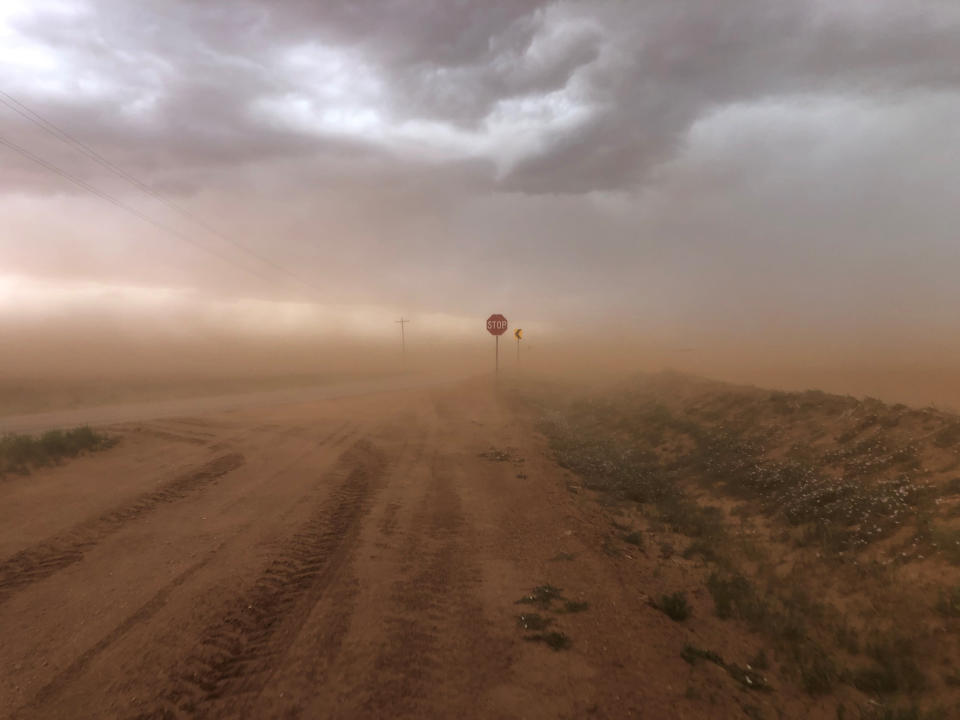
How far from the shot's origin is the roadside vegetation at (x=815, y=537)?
5.16m

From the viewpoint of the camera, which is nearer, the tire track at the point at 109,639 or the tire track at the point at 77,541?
the tire track at the point at 109,639

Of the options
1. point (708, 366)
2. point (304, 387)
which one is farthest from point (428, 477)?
point (708, 366)

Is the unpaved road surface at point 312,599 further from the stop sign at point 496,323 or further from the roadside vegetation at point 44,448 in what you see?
the stop sign at point 496,323

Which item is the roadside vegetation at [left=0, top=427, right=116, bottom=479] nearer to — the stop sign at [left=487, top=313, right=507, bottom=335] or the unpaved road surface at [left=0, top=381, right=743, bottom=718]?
the unpaved road surface at [left=0, top=381, right=743, bottom=718]

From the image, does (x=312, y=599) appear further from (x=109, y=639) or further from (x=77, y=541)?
(x=77, y=541)

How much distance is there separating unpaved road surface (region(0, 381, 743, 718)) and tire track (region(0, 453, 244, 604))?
4 cm

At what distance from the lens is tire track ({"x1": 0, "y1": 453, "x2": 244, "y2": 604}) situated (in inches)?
262

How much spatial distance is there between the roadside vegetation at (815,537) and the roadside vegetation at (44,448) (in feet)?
43.3

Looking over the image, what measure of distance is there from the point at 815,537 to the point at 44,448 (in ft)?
57.3

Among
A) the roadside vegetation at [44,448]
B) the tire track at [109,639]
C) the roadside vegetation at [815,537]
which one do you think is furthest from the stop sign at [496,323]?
the tire track at [109,639]

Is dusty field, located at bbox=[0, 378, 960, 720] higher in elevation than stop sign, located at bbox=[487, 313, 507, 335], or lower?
lower

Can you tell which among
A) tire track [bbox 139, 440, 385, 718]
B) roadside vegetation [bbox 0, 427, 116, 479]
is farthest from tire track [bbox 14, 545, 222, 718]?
roadside vegetation [bbox 0, 427, 116, 479]

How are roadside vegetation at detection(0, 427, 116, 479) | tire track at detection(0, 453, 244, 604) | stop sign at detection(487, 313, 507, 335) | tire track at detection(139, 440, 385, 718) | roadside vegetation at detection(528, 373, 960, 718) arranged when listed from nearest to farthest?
tire track at detection(139, 440, 385, 718) → roadside vegetation at detection(528, 373, 960, 718) → tire track at detection(0, 453, 244, 604) → roadside vegetation at detection(0, 427, 116, 479) → stop sign at detection(487, 313, 507, 335)

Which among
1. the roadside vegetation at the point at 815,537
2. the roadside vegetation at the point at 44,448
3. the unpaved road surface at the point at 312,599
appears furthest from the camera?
the roadside vegetation at the point at 44,448
